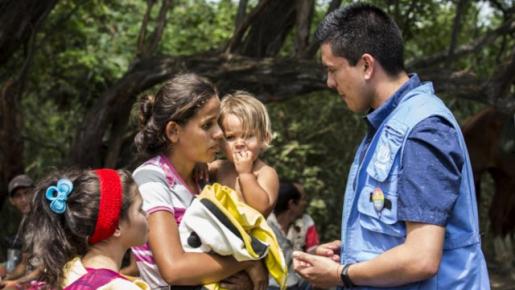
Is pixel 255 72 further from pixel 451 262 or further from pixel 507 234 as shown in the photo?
pixel 451 262

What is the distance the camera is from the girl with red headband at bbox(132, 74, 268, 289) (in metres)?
3.33

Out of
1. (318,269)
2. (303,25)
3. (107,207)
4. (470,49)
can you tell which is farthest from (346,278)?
(470,49)

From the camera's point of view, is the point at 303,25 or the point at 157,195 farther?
the point at 303,25

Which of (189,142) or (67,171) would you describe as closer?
(67,171)

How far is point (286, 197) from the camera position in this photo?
762 centimetres

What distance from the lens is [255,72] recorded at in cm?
862

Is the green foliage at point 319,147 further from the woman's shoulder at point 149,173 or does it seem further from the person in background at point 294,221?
the woman's shoulder at point 149,173

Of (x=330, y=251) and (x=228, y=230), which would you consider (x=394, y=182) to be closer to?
(x=330, y=251)

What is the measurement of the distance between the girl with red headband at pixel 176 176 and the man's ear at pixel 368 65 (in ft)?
2.67

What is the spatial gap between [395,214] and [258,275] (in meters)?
0.83

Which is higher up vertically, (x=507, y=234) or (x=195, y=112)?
(x=195, y=112)

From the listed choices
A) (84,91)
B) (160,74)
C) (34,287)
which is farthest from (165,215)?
(84,91)

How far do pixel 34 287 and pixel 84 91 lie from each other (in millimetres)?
9475

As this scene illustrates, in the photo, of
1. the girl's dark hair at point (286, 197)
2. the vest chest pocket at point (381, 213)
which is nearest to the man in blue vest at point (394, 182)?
the vest chest pocket at point (381, 213)
